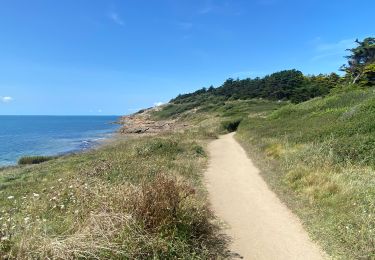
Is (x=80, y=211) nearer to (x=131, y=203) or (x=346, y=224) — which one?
(x=131, y=203)

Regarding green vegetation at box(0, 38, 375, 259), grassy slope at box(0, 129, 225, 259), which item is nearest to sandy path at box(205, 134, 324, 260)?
green vegetation at box(0, 38, 375, 259)

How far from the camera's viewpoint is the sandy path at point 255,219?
25.2 ft

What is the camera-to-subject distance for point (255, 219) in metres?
9.73

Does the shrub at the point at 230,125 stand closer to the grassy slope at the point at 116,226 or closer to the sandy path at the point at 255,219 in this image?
the sandy path at the point at 255,219

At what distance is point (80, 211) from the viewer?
22.3 feet

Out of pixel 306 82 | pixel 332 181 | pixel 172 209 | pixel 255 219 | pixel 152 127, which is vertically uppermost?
pixel 306 82

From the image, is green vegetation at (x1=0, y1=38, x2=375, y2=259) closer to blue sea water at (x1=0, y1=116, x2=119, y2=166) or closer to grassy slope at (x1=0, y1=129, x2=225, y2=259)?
grassy slope at (x1=0, y1=129, x2=225, y2=259)

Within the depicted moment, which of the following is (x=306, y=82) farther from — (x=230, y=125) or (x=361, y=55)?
(x=230, y=125)

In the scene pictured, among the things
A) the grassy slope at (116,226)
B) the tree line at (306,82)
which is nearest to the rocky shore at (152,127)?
the tree line at (306,82)

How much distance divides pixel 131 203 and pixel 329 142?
1128cm

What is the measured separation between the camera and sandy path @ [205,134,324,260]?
768cm

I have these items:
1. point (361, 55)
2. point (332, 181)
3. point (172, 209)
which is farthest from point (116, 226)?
point (361, 55)

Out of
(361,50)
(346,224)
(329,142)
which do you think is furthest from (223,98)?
(346,224)

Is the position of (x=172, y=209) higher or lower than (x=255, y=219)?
higher
